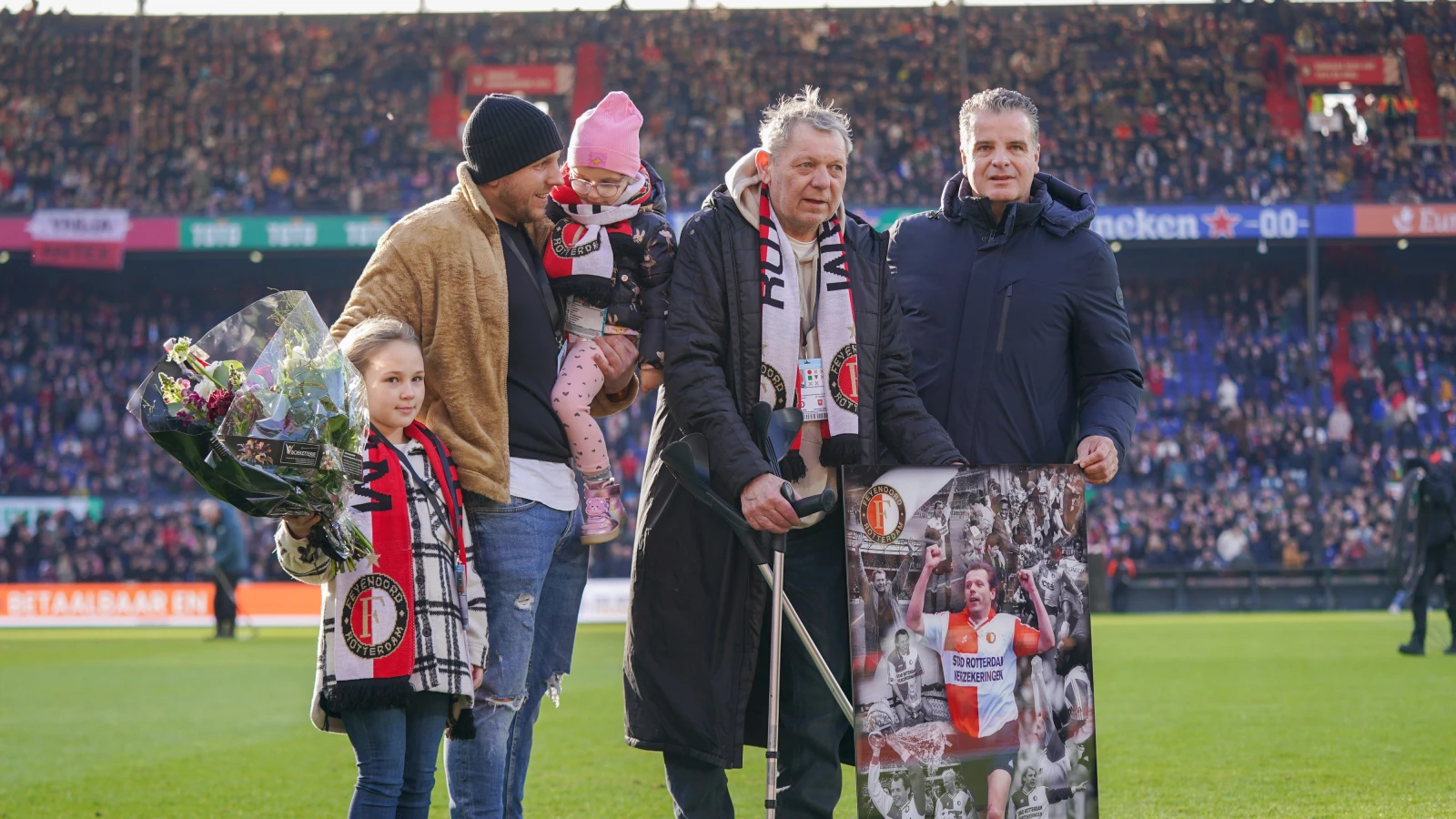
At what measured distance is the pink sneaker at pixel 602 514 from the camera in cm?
407

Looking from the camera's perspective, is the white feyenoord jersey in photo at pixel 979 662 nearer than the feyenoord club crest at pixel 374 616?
No

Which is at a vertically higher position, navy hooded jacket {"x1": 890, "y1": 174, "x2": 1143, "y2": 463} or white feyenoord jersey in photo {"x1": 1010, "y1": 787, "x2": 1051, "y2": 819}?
navy hooded jacket {"x1": 890, "y1": 174, "x2": 1143, "y2": 463}

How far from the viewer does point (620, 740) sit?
8.43 metres

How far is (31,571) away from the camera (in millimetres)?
24703

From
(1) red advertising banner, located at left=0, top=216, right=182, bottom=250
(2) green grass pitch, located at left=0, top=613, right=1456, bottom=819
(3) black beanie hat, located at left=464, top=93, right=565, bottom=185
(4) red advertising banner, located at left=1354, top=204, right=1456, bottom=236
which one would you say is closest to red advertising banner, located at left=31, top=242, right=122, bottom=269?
(1) red advertising banner, located at left=0, top=216, right=182, bottom=250

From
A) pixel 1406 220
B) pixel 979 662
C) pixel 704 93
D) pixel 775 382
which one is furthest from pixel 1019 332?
pixel 704 93

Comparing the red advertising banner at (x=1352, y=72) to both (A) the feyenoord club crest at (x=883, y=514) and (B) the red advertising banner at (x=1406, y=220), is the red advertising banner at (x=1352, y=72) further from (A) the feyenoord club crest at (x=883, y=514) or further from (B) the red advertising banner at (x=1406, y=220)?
(A) the feyenoord club crest at (x=883, y=514)

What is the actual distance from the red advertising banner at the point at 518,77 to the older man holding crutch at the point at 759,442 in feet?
99.3

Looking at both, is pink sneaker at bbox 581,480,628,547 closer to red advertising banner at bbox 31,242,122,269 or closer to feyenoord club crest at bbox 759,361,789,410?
feyenoord club crest at bbox 759,361,789,410

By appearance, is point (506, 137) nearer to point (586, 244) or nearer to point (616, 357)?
point (586, 244)

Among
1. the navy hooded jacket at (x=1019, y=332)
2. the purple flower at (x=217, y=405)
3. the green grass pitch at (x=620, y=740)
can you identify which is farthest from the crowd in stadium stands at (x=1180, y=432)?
the purple flower at (x=217, y=405)

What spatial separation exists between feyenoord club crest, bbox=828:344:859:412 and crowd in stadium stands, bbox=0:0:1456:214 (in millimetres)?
26007

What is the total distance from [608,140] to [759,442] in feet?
3.36

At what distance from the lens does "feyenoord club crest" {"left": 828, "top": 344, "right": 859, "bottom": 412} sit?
12.7 ft
